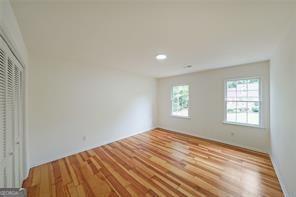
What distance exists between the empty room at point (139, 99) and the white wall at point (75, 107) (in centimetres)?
2

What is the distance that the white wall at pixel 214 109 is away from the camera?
3.35 meters

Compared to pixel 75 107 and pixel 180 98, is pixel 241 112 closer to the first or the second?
pixel 180 98

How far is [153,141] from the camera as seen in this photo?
4.26m

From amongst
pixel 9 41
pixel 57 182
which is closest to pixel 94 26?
pixel 9 41

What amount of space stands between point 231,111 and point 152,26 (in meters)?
3.52

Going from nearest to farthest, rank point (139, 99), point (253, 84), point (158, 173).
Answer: point (158, 173) < point (253, 84) < point (139, 99)

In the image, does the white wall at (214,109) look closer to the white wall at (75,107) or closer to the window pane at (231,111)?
the window pane at (231,111)

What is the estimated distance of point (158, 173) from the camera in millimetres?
2467

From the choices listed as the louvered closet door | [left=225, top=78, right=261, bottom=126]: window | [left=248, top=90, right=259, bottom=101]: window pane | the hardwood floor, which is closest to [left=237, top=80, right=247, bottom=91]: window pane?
[left=225, top=78, right=261, bottom=126]: window

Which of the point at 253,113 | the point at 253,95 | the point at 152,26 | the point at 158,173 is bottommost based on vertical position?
the point at 158,173

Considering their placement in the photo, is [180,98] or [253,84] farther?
[180,98]

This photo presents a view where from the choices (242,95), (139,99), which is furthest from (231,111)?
(139,99)

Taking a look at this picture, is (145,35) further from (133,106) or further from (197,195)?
(133,106)

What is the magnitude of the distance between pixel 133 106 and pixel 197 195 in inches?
134
